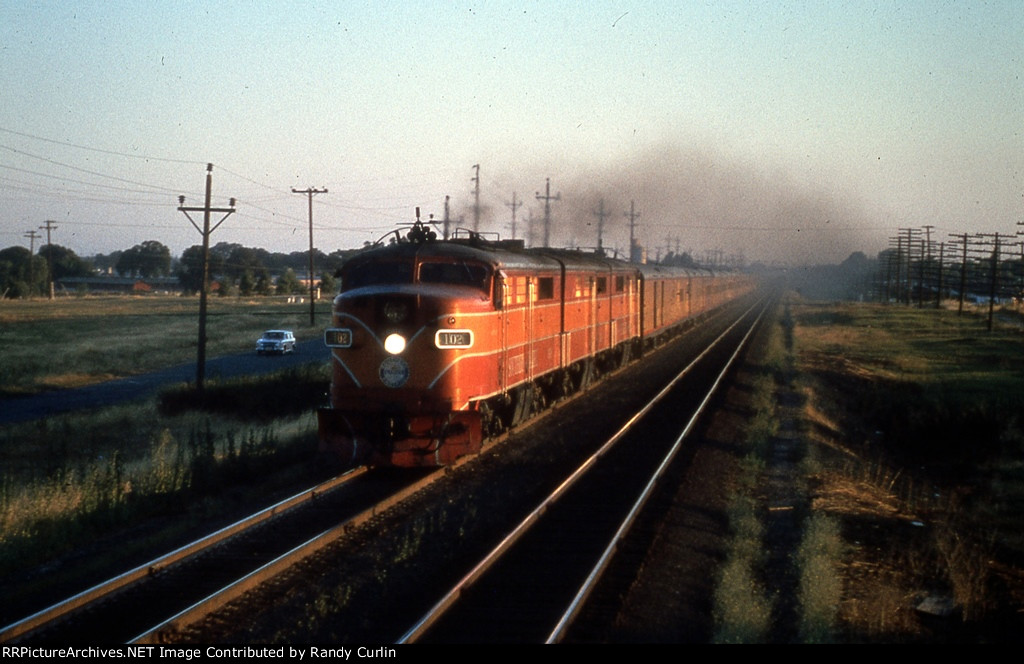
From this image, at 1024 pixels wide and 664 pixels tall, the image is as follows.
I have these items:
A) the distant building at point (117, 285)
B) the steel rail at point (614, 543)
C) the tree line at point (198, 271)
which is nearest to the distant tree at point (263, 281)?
the tree line at point (198, 271)

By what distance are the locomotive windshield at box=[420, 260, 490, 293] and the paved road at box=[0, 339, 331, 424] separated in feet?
74.3

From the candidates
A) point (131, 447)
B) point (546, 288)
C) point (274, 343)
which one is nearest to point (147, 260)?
point (274, 343)

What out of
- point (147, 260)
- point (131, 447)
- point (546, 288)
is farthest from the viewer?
point (147, 260)

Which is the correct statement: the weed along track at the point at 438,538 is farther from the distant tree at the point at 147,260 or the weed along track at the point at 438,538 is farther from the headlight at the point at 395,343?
the distant tree at the point at 147,260

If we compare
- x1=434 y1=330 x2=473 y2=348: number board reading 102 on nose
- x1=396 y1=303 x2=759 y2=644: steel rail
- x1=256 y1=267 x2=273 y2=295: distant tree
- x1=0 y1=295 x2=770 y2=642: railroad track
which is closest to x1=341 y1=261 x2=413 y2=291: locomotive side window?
x1=434 y1=330 x2=473 y2=348: number board reading 102 on nose

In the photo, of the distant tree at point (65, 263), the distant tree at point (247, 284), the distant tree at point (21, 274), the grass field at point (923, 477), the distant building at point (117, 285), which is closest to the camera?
the grass field at point (923, 477)

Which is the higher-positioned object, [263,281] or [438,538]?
[263,281]

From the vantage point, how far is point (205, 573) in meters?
10.1

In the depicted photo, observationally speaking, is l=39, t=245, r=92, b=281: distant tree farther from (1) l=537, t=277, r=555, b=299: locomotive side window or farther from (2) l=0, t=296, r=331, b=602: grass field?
(1) l=537, t=277, r=555, b=299: locomotive side window

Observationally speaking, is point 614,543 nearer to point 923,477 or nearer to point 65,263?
point 923,477

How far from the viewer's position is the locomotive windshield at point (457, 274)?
15.4 meters

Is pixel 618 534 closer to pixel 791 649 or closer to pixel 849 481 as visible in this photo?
pixel 791 649

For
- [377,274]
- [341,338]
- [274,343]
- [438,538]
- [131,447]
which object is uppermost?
[377,274]

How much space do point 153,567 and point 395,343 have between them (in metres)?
5.61
